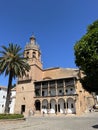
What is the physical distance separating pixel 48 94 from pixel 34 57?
12.2 meters

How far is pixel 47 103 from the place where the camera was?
43.3 meters

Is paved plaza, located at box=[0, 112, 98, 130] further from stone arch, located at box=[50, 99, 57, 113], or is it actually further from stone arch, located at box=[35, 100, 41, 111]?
stone arch, located at box=[35, 100, 41, 111]

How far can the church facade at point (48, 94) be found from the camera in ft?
132

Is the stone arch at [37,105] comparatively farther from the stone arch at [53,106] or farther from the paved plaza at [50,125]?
the paved plaza at [50,125]

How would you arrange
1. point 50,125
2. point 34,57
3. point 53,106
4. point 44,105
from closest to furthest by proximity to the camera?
point 50,125, point 53,106, point 44,105, point 34,57

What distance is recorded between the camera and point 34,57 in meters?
47.6

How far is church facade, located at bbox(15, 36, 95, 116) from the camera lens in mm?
40344

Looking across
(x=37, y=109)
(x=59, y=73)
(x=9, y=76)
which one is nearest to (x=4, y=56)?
(x=9, y=76)

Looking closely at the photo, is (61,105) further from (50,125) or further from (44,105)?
(50,125)

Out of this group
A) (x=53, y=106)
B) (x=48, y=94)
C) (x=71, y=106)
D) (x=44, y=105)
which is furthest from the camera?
(x=44, y=105)

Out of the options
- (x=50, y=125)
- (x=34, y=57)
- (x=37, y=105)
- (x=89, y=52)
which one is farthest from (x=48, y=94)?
(x=89, y=52)

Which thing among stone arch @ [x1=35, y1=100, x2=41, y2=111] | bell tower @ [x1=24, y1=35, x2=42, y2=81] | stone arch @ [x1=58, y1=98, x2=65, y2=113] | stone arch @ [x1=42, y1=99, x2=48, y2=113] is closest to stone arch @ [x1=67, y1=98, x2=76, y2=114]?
stone arch @ [x1=58, y1=98, x2=65, y2=113]

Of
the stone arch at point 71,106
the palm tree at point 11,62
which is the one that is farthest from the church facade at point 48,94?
the palm tree at point 11,62

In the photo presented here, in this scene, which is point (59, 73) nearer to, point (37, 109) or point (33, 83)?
point (33, 83)
